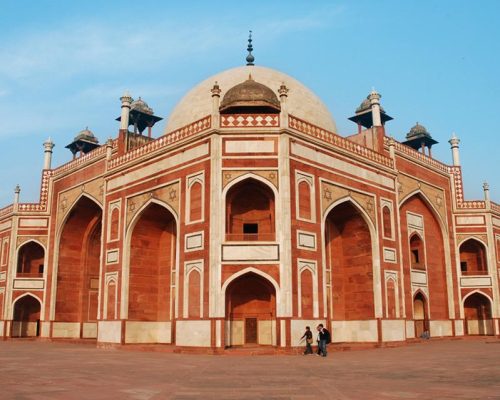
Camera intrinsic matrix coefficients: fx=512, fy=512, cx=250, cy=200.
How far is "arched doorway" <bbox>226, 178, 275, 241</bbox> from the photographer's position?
1906cm

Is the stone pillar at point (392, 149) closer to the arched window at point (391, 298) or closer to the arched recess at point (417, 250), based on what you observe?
the arched recess at point (417, 250)

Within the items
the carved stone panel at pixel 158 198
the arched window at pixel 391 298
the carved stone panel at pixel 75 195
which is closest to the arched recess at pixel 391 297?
the arched window at pixel 391 298

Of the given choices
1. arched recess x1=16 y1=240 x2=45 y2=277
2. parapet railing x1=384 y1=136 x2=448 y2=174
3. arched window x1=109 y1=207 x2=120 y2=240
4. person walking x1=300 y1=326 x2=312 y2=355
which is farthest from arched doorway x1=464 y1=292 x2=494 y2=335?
arched recess x1=16 y1=240 x2=45 y2=277

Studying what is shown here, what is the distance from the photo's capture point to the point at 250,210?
19.7 meters

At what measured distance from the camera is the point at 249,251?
17422 millimetres

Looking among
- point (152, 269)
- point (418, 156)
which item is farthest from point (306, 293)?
point (418, 156)

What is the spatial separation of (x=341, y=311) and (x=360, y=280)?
1.54 m

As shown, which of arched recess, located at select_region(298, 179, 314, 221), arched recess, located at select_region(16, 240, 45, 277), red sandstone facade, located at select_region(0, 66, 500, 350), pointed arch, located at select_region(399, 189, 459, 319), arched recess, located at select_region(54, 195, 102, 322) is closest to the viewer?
red sandstone facade, located at select_region(0, 66, 500, 350)

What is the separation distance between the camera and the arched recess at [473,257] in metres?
28.9

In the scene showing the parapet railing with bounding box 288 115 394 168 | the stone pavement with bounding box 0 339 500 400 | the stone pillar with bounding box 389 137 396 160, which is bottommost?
the stone pavement with bounding box 0 339 500 400

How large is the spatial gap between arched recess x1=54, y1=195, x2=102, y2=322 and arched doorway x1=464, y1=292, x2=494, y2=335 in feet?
69.8

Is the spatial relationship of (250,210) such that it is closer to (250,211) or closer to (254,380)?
(250,211)

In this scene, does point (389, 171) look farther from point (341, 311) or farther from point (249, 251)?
point (249, 251)

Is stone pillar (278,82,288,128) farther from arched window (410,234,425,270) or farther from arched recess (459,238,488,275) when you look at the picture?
arched recess (459,238,488,275)
